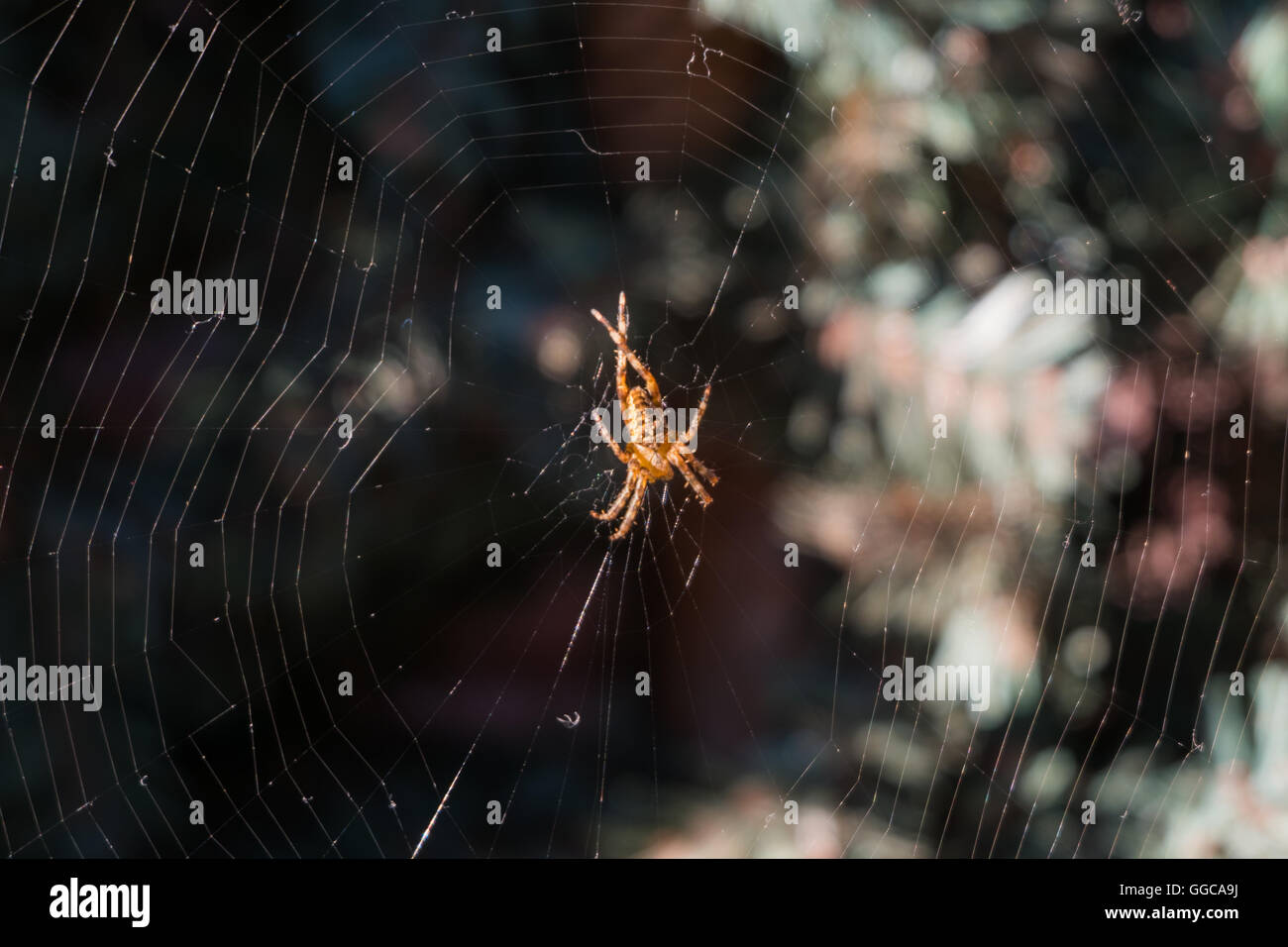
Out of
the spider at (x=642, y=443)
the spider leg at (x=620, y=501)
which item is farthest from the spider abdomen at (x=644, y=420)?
the spider leg at (x=620, y=501)

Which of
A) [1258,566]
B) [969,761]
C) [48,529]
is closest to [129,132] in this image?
[48,529]

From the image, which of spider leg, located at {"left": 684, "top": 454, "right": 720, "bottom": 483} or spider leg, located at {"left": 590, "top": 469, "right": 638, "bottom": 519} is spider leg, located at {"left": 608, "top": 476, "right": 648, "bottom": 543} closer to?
spider leg, located at {"left": 590, "top": 469, "right": 638, "bottom": 519}

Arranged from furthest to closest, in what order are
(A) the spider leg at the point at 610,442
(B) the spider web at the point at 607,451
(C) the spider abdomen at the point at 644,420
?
(C) the spider abdomen at the point at 644,420, (A) the spider leg at the point at 610,442, (B) the spider web at the point at 607,451

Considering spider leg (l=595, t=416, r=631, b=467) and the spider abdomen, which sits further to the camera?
the spider abdomen

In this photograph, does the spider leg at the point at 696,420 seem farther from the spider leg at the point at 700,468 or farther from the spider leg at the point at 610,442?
the spider leg at the point at 610,442

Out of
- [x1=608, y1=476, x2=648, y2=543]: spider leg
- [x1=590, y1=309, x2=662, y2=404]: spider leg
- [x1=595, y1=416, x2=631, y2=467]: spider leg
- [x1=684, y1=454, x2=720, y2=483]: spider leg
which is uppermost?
[x1=590, y1=309, x2=662, y2=404]: spider leg

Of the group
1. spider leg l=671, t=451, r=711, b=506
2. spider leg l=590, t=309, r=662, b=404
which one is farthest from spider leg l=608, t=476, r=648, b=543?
spider leg l=590, t=309, r=662, b=404
